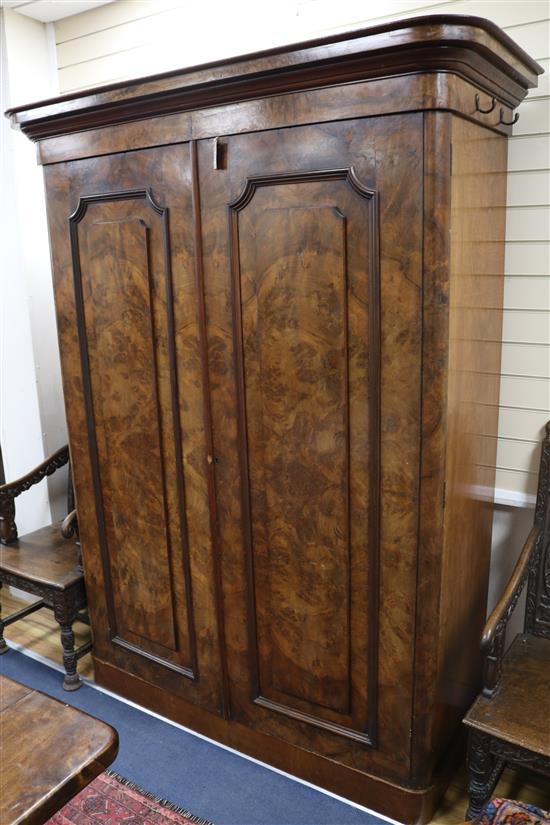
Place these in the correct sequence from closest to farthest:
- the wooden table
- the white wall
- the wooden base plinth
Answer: the wooden table → the wooden base plinth → the white wall

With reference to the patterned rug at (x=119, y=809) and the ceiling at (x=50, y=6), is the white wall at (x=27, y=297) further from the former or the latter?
the patterned rug at (x=119, y=809)

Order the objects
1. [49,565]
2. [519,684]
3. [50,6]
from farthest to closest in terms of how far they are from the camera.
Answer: [49,565] → [50,6] → [519,684]

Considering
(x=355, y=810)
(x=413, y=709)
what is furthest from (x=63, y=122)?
(x=355, y=810)

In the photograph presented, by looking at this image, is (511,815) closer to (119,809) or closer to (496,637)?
(496,637)

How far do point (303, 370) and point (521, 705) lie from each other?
1.10 m

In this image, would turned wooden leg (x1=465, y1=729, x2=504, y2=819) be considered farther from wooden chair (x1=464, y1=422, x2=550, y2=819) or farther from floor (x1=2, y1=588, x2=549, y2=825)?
floor (x1=2, y1=588, x2=549, y2=825)

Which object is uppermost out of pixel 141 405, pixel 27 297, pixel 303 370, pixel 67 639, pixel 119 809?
pixel 27 297

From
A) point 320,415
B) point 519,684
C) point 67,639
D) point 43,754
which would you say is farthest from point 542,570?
point 67,639

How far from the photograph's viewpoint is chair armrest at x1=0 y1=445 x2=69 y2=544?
3.05 m

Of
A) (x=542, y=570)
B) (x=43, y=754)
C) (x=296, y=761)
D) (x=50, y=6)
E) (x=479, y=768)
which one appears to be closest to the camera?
(x=43, y=754)

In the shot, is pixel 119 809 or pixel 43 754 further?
pixel 119 809

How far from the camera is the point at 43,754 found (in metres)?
1.57

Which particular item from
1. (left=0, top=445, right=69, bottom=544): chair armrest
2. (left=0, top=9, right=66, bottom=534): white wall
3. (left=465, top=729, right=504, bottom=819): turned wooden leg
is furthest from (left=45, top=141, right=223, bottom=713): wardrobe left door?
(left=465, top=729, right=504, bottom=819): turned wooden leg

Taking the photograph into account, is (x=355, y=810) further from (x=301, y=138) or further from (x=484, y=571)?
(x=301, y=138)
